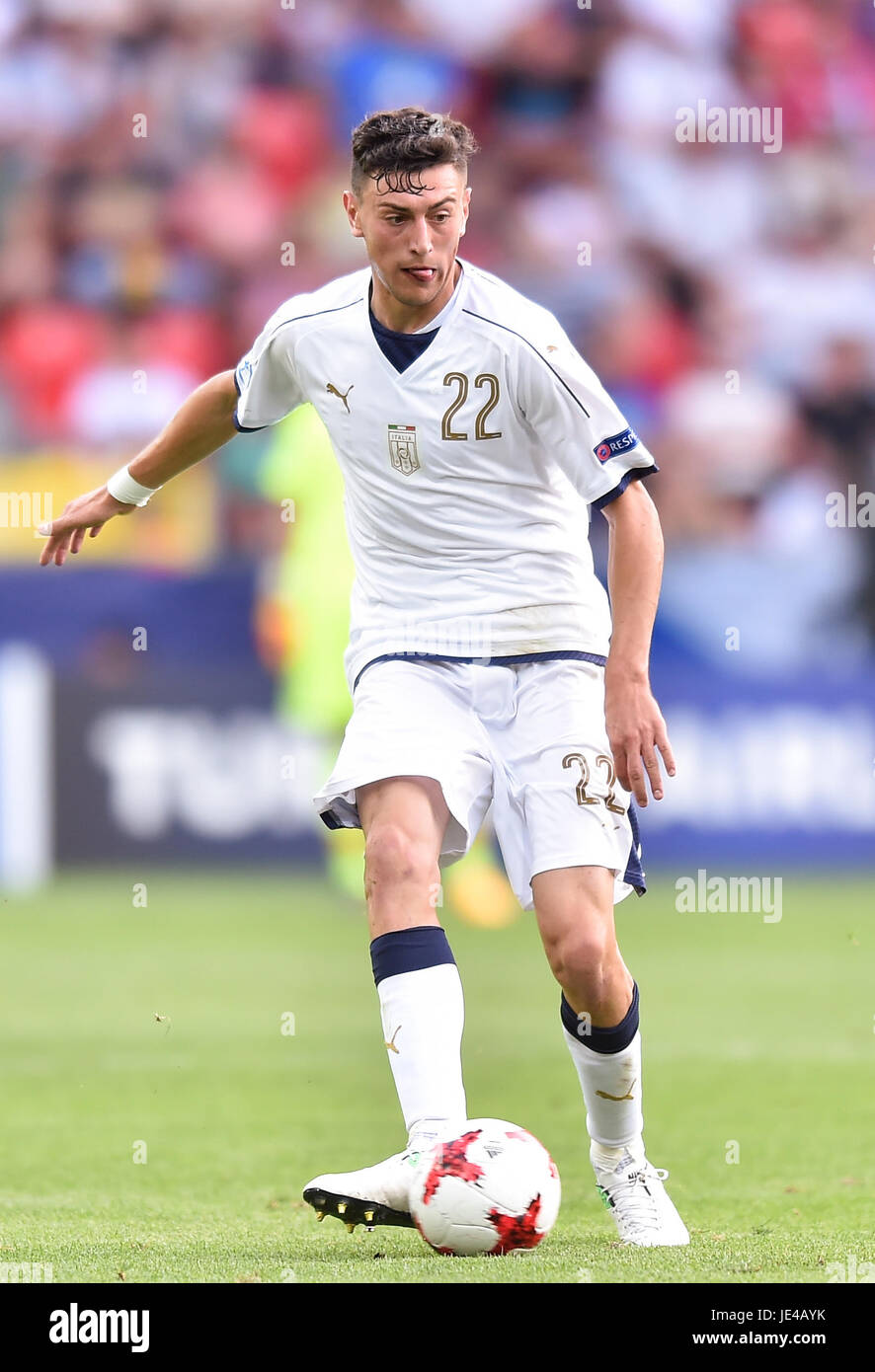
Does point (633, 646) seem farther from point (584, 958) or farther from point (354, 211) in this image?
point (354, 211)

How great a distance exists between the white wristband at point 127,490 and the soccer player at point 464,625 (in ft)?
1.09

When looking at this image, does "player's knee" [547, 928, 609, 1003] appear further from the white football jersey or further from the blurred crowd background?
the blurred crowd background

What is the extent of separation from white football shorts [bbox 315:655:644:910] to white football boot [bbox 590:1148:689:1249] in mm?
547

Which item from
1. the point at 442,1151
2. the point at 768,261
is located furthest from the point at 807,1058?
the point at 768,261

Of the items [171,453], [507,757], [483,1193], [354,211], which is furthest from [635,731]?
[171,453]

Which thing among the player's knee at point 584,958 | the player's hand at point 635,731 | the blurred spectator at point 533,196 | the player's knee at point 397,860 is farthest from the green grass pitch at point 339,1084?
the blurred spectator at point 533,196

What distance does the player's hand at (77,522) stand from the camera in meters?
4.45

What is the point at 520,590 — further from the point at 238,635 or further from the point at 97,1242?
the point at 238,635

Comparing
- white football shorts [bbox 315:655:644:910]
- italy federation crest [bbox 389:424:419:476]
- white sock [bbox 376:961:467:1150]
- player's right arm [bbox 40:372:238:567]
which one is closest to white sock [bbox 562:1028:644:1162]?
white football shorts [bbox 315:655:644:910]

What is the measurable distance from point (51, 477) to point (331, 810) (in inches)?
331

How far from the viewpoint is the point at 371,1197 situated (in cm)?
362

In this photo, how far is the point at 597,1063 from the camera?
3.98m

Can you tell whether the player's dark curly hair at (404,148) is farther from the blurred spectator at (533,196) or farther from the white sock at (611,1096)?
the blurred spectator at (533,196)

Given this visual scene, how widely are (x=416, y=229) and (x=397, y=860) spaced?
118cm
